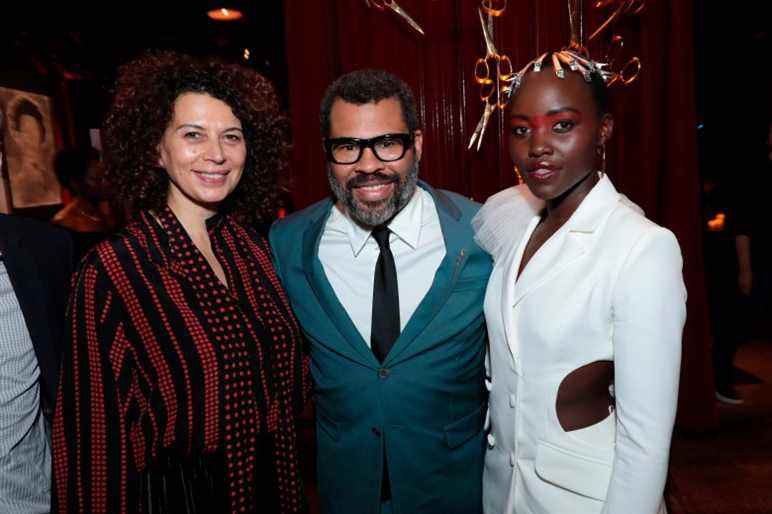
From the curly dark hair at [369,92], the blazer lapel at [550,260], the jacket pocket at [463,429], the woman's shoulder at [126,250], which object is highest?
the curly dark hair at [369,92]

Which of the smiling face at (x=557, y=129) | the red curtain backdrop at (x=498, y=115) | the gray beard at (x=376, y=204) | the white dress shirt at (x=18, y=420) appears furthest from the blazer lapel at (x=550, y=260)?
the red curtain backdrop at (x=498, y=115)

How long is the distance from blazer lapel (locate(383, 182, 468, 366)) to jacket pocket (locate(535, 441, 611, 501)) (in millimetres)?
503

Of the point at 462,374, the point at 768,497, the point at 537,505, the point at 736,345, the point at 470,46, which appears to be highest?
the point at 470,46

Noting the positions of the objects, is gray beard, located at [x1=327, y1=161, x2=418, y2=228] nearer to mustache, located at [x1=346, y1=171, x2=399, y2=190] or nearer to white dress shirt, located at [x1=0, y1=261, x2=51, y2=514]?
mustache, located at [x1=346, y1=171, x2=399, y2=190]

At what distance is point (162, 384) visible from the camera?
4.51 feet

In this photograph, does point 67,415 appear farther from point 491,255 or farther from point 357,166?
point 491,255

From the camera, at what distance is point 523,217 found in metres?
1.63

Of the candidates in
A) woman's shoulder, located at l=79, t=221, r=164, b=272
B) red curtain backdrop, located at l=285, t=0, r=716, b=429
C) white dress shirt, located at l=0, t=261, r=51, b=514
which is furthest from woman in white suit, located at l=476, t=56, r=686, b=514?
red curtain backdrop, located at l=285, t=0, r=716, b=429

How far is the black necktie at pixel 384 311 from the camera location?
170cm

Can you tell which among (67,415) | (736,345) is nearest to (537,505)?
(67,415)

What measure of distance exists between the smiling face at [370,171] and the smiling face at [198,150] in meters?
0.36

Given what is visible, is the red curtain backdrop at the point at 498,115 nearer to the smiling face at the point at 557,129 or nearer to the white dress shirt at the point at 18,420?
the smiling face at the point at 557,129

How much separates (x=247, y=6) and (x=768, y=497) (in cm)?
487

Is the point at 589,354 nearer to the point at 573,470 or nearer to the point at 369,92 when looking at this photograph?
the point at 573,470
